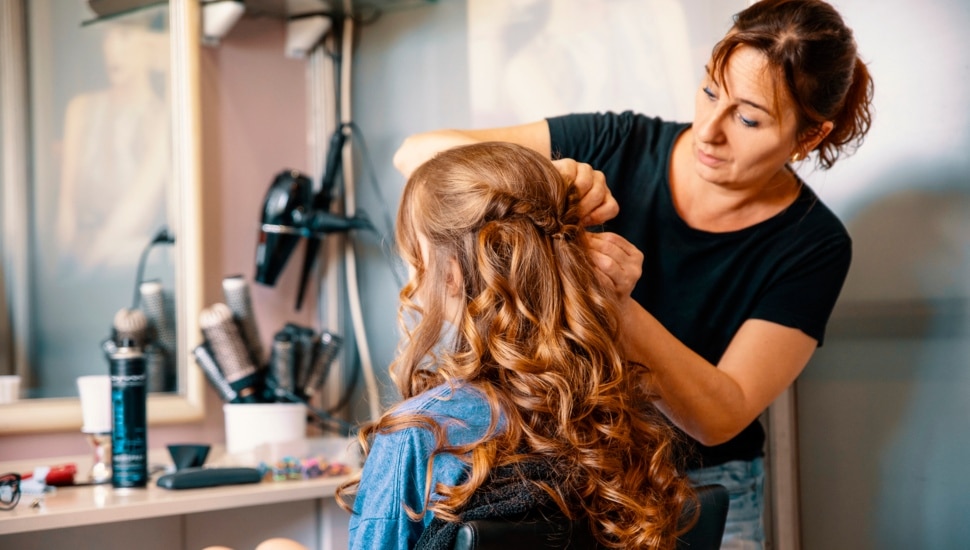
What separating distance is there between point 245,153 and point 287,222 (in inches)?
7.4

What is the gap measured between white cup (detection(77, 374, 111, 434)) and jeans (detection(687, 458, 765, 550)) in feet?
2.93

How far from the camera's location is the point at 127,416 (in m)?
1.38

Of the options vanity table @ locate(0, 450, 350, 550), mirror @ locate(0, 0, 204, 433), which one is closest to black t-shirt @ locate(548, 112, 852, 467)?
vanity table @ locate(0, 450, 350, 550)

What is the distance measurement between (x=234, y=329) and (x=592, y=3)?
845mm

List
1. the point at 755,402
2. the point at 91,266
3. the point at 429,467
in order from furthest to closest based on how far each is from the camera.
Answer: the point at 91,266 < the point at 755,402 < the point at 429,467

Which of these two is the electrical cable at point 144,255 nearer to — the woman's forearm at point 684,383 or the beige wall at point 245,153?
the beige wall at point 245,153

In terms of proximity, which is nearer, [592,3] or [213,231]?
[592,3]

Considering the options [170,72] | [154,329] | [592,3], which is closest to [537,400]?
[592,3]

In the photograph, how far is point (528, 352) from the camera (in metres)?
0.86

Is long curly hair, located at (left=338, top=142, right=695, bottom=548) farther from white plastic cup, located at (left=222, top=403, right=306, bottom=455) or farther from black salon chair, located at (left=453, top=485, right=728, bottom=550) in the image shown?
white plastic cup, located at (left=222, top=403, right=306, bottom=455)

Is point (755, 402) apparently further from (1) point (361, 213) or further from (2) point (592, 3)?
(1) point (361, 213)

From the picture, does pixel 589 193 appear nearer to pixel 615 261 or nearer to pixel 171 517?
pixel 615 261

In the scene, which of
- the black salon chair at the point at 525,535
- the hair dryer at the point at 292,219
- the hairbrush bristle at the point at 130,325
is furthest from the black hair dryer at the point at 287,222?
the black salon chair at the point at 525,535

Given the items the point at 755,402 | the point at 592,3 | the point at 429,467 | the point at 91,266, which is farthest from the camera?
the point at 91,266
